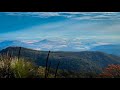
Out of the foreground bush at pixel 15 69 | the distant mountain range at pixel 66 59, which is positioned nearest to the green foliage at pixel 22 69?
the foreground bush at pixel 15 69

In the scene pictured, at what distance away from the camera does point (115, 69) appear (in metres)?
6.11

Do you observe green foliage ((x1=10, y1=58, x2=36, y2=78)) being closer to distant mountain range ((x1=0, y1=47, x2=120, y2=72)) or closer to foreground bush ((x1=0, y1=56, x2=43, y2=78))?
foreground bush ((x1=0, y1=56, x2=43, y2=78))

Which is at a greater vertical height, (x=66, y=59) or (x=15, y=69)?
(x=15, y=69)

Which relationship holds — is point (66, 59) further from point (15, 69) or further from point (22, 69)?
point (15, 69)

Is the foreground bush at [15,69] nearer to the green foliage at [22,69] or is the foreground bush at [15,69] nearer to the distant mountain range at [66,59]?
the green foliage at [22,69]

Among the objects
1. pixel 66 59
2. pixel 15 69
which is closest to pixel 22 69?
pixel 15 69

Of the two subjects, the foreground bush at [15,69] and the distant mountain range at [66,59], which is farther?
the distant mountain range at [66,59]

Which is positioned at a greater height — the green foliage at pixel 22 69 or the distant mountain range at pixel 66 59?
the green foliage at pixel 22 69

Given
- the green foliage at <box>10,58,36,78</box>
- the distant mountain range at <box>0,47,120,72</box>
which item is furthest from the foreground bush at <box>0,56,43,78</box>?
the distant mountain range at <box>0,47,120,72</box>
